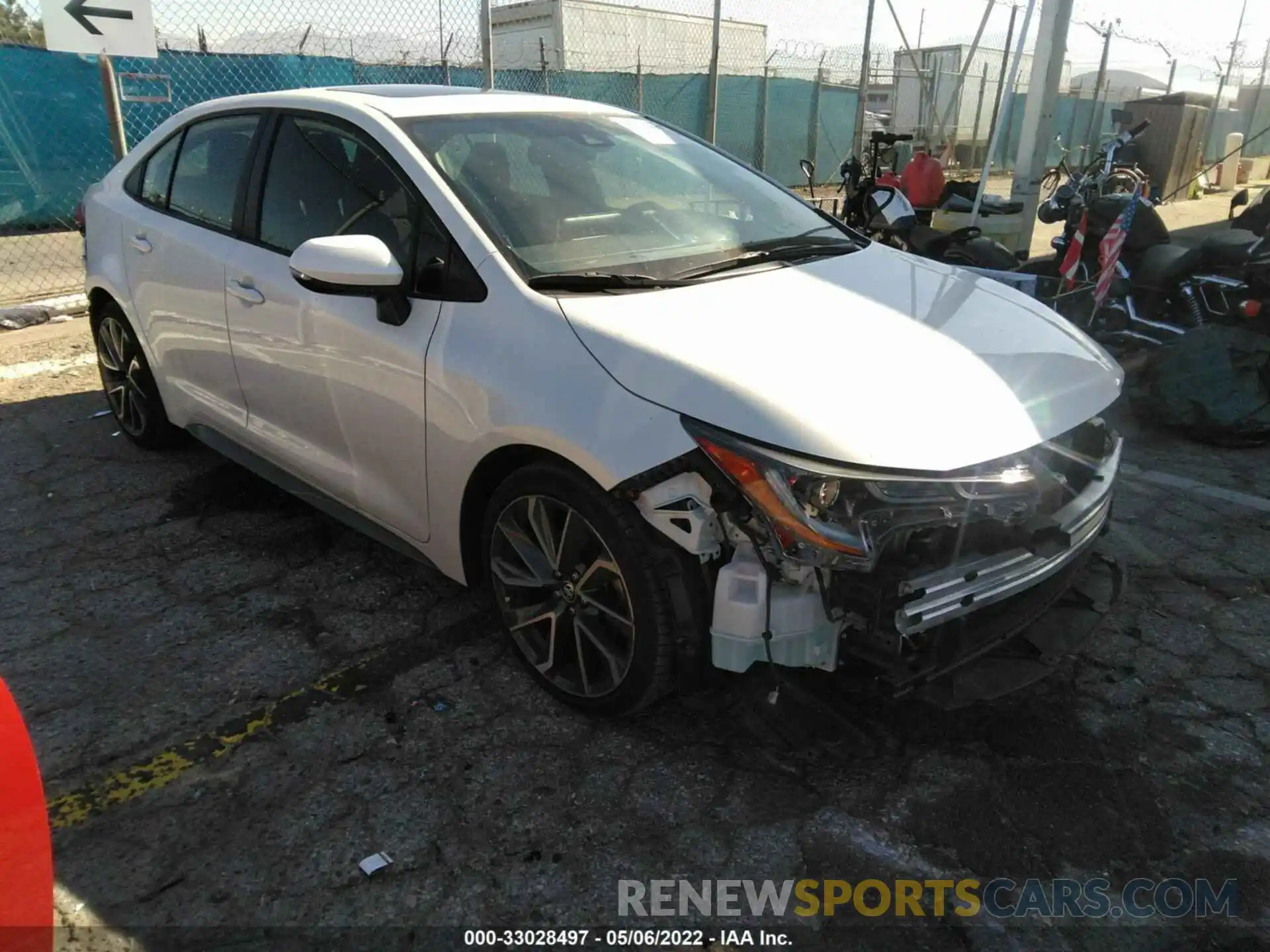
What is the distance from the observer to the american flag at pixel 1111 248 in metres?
6.05

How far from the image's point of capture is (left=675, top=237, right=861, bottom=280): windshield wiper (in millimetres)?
2838

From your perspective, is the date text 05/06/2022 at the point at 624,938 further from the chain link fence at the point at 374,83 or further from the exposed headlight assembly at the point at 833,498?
the chain link fence at the point at 374,83

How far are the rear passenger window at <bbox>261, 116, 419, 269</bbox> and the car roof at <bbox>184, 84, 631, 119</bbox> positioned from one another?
0.38 ft

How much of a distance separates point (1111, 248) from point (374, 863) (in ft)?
19.3

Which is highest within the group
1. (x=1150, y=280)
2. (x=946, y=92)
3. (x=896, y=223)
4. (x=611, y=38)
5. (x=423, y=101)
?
(x=611, y=38)

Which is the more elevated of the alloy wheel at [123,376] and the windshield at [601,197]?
the windshield at [601,197]

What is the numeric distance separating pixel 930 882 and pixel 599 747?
938 millimetres

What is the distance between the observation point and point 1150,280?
5.96 m

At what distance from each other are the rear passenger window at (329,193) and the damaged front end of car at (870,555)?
1.30 m

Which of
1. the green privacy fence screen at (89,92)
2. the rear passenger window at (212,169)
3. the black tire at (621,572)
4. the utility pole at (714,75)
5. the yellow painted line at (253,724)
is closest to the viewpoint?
the black tire at (621,572)

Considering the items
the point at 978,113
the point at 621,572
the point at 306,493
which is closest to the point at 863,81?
the point at 978,113

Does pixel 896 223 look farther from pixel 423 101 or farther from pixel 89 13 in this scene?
pixel 89 13

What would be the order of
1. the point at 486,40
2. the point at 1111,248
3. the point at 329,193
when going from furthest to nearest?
the point at 486,40 < the point at 1111,248 < the point at 329,193

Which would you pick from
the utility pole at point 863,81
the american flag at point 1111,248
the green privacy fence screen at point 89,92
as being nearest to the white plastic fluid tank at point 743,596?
the american flag at point 1111,248
